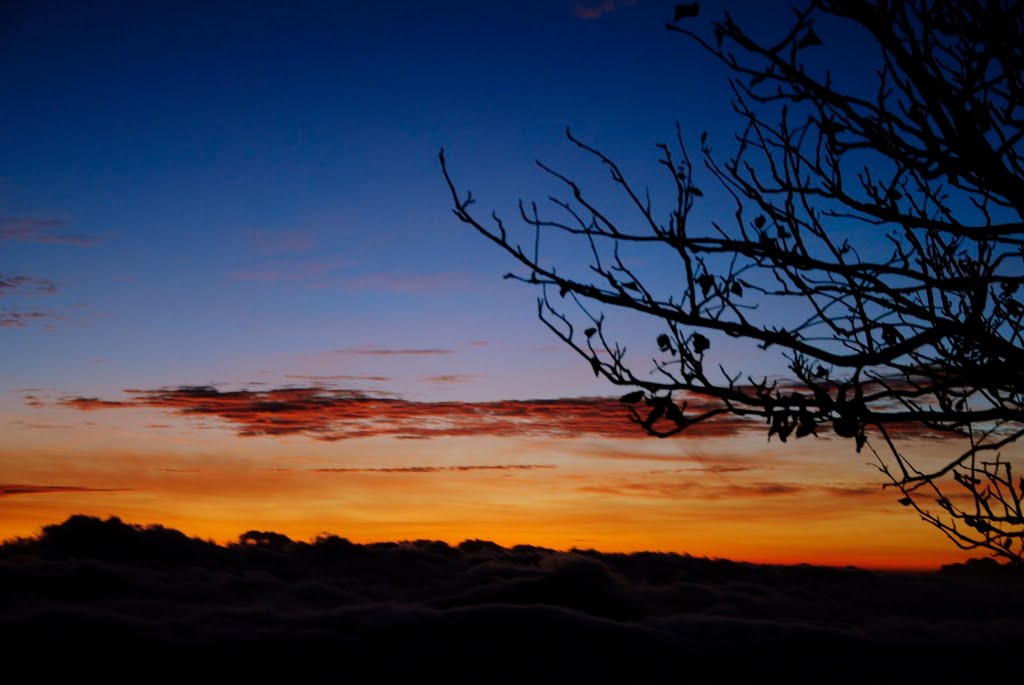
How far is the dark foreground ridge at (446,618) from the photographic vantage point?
12.6 metres

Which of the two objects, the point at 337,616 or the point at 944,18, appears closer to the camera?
the point at 944,18

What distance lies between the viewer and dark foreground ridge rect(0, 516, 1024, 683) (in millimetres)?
12625

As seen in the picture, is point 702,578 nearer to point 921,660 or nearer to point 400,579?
point 921,660

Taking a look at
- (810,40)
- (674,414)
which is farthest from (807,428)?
(810,40)

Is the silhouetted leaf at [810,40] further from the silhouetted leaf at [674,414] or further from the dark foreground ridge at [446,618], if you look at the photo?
the dark foreground ridge at [446,618]

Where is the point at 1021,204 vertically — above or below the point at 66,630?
above

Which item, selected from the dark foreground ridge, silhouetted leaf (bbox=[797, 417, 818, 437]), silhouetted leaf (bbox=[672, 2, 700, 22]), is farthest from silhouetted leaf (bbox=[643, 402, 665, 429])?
the dark foreground ridge

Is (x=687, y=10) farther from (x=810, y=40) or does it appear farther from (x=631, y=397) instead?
(x=631, y=397)

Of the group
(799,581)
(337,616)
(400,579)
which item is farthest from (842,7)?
(799,581)

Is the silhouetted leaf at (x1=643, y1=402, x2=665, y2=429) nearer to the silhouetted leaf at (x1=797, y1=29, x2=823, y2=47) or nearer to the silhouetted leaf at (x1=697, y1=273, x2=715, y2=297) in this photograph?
the silhouetted leaf at (x1=697, y1=273, x2=715, y2=297)

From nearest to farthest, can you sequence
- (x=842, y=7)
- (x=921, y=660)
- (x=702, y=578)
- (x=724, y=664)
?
1. (x=842, y=7)
2. (x=724, y=664)
3. (x=921, y=660)
4. (x=702, y=578)

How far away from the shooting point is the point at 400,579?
1964cm

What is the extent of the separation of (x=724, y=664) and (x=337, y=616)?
8089 millimetres

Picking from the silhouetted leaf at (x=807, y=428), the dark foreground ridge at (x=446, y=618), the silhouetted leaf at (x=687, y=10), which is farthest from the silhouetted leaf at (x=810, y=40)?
the dark foreground ridge at (x=446, y=618)
